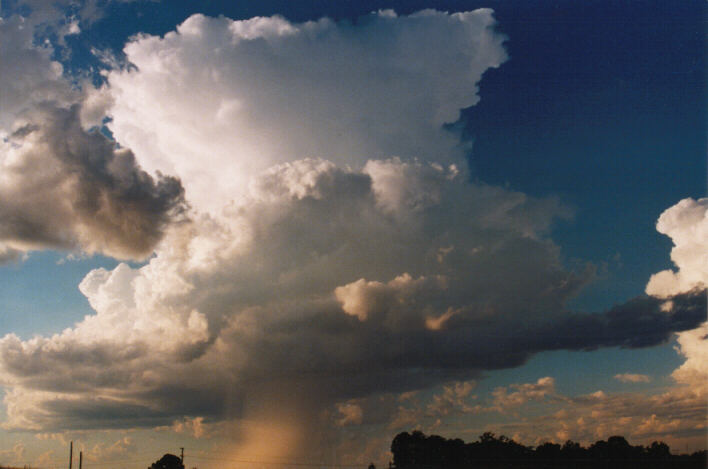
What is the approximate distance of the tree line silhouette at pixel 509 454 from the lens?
141 m

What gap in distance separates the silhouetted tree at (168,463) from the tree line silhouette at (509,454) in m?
64.3

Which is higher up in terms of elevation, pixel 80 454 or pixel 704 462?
pixel 80 454

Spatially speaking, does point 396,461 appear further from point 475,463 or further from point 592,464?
point 592,464

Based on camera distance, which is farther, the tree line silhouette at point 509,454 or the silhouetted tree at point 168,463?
the silhouetted tree at point 168,463

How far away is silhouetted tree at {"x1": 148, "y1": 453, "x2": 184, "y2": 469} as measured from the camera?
172 meters

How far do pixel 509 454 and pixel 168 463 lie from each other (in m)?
→ 97.5

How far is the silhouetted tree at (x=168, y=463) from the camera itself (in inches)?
6762

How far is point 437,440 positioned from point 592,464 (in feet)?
183

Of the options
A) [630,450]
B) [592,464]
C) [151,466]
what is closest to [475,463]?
[592,464]

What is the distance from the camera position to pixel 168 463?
565 ft

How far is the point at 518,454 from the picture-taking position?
173625 millimetres

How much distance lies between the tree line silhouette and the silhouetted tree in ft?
211

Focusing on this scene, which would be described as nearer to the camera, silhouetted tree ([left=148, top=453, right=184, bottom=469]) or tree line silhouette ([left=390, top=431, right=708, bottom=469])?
tree line silhouette ([left=390, top=431, right=708, bottom=469])

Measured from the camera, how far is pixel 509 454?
565 feet
